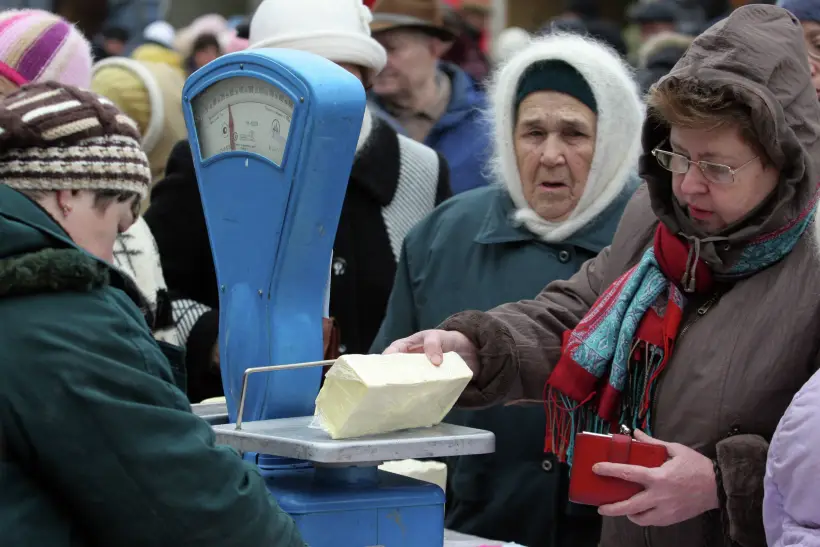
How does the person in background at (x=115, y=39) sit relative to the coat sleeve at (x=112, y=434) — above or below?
above

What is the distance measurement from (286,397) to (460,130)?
2933mm

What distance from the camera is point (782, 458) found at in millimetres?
1767

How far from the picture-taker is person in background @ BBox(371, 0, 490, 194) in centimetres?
491

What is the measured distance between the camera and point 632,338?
2344 mm

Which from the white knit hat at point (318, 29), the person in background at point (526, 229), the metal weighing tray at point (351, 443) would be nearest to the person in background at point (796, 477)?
the metal weighing tray at point (351, 443)

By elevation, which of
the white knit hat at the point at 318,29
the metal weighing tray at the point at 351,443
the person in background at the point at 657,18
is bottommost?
the metal weighing tray at the point at 351,443

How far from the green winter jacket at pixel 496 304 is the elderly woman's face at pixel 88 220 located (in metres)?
1.18

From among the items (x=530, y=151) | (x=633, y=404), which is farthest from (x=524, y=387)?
(x=530, y=151)

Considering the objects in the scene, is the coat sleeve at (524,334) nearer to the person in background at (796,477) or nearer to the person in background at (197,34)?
the person in background at (796,477)

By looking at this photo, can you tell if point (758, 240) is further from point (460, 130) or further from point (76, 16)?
point (76, 16)

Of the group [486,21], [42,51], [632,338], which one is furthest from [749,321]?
[486,21]

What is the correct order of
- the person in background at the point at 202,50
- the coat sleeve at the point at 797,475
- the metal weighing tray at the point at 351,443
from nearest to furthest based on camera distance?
the coat sleeve at the point at 797,475 < the metal weighing tray at the point at 351,443 < the person in background at the point at 202,50

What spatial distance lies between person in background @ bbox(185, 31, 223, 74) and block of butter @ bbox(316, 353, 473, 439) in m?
5.83

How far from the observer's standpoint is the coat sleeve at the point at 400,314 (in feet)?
10.1
